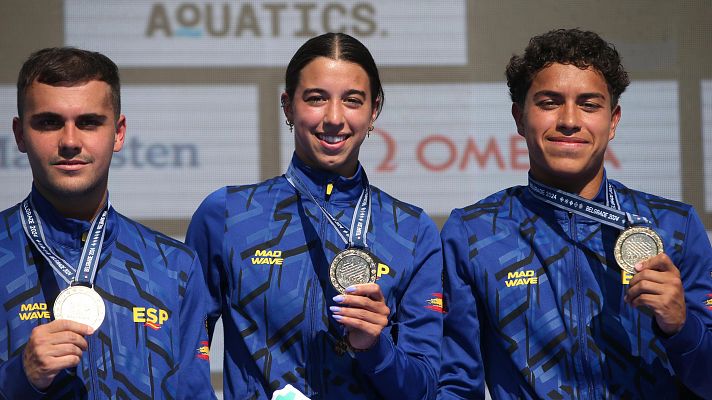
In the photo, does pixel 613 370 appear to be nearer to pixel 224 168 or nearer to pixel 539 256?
pixel 539 256

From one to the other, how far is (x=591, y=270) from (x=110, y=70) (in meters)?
1.41

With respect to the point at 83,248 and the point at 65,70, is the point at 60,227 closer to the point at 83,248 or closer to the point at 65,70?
the point at 83,248

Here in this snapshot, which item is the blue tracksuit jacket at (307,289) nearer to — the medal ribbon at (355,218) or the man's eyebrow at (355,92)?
the medal ribbon at (355,218)

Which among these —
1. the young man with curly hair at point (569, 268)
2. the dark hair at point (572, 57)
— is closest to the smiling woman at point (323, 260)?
the young man with curly hair at point (569, 268)

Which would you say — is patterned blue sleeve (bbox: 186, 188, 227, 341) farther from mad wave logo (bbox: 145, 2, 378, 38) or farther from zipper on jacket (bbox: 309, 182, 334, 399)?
mad wave logo (bbox: 145, 2, 378, 38)

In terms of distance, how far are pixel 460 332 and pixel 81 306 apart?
1031mm

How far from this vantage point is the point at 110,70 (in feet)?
9.10

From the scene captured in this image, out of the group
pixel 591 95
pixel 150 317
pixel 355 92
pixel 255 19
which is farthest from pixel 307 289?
pixel 255 19

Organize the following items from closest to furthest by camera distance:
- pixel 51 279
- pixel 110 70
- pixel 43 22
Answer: pixel 51 279
pixel 110 70
pixel 43 22

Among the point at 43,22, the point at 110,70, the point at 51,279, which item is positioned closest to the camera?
the point at 51,279

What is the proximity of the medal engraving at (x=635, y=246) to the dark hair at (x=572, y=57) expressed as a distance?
441 millimetres

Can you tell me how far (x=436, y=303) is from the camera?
2854 mm

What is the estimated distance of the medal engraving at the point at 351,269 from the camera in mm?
2608

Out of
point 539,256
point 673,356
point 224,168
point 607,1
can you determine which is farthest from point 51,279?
point 607,1
